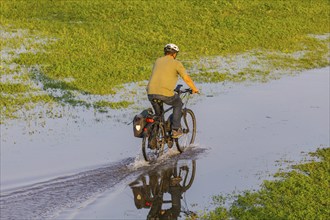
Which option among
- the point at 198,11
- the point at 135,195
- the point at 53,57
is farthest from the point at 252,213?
the point at 198,11

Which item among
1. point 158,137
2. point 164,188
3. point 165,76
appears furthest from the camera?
point 158,137

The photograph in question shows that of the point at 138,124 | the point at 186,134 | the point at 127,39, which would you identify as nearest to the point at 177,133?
the point at 186,134

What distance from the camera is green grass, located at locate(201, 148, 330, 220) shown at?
38.5 feet

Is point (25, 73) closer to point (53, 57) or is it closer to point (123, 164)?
point (53, 57)

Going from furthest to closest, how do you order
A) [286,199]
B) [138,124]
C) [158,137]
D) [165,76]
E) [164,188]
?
[158,137] < [165,76] < [138,124] < [164,188] < [286,199]

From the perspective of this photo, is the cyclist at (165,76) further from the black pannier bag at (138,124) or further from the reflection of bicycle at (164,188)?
the reflection of bicycle at (164,188)

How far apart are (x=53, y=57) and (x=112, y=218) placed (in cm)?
1634

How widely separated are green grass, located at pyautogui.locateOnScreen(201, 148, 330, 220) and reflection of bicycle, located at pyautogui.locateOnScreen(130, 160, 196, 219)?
73 cm

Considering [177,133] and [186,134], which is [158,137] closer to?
[177,133]

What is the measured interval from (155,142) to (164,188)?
1888mm

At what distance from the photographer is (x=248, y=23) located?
3791 centimetres

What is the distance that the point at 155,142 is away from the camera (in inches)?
592

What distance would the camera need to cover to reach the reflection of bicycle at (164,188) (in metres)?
12.0

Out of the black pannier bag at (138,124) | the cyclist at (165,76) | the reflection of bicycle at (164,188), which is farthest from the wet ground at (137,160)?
the cyclist at (165,76)
